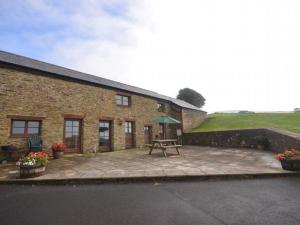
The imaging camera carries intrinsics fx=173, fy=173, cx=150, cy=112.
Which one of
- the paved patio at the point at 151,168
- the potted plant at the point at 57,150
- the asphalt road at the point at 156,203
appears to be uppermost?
the potted plant at the point at 57,150

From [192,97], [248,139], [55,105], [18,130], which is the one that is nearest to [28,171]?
[18,130]

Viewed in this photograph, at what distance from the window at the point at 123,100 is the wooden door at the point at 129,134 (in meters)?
1.58

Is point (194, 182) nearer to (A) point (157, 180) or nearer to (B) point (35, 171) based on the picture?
(A) point (157, 180)

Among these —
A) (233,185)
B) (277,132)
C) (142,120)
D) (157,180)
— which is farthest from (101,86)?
(277,132)

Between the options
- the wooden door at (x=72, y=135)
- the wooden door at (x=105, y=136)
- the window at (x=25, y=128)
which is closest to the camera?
the window at (x=25, y=128)

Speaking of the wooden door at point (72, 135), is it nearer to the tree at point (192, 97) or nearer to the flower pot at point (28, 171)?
the flower pot at point (28, 171)

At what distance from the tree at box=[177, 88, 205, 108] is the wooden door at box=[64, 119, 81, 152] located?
3255 cm

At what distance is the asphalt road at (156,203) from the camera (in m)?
2.85

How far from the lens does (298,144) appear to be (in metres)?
7.12

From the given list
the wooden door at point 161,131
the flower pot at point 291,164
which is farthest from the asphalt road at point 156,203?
the wooden door at point 161,131

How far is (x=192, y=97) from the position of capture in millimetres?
40812

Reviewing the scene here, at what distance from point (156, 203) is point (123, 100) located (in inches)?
443

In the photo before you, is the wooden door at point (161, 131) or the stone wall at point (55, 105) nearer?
the stone wall at point (55, 105)

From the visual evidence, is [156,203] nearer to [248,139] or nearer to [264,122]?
[248,139]
